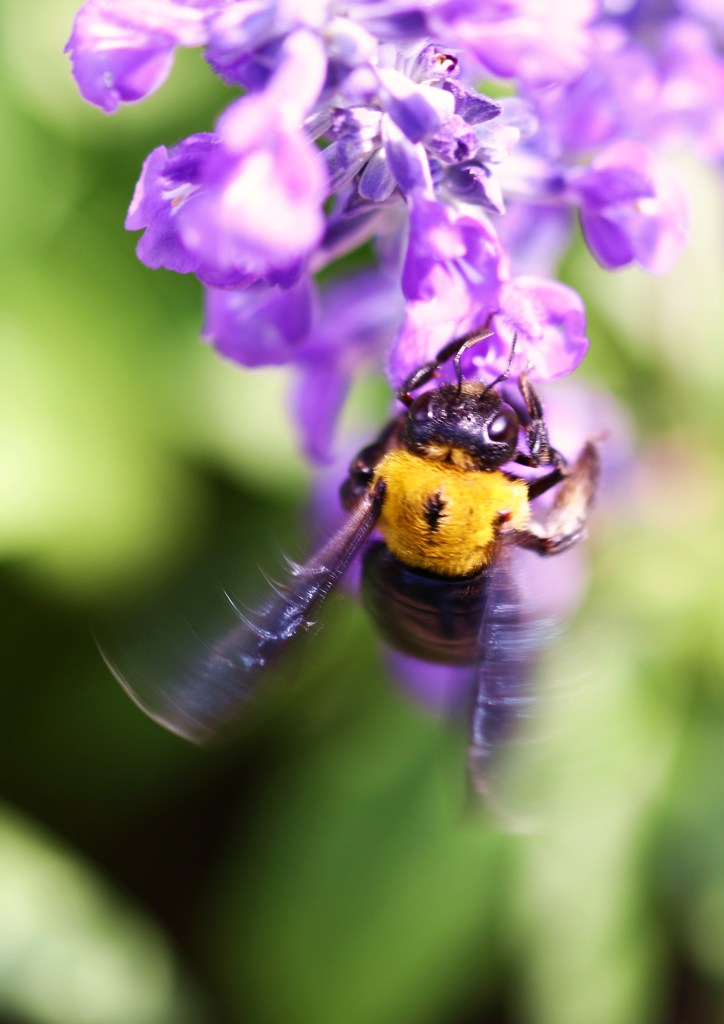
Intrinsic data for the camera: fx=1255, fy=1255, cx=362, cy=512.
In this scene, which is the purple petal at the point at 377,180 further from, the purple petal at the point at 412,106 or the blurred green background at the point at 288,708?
the blurred green background at the point at 288,708

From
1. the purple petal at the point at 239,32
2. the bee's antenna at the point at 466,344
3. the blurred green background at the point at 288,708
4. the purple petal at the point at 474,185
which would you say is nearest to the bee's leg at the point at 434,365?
the bee's antenna at the point at 466,344

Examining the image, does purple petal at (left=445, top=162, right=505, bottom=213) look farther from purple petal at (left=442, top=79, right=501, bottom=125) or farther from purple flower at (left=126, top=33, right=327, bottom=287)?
purple flower at (left=126, top=33, right=327, bottom=287)

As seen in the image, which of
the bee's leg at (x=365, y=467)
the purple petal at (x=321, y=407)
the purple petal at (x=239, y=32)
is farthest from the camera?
the purple petal at (x=321, y=407)

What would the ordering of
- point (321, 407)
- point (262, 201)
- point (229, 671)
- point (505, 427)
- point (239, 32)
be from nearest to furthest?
point (262, 201) < point (239, 32) < point (229, 671) < point (505, 427) < point (321, 407)

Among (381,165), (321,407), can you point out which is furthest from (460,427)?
(321,407)

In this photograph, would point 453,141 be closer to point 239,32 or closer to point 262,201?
point 239,32

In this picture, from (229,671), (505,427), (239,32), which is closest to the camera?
(239,32)

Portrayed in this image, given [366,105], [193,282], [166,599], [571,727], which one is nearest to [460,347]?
[366,105]
